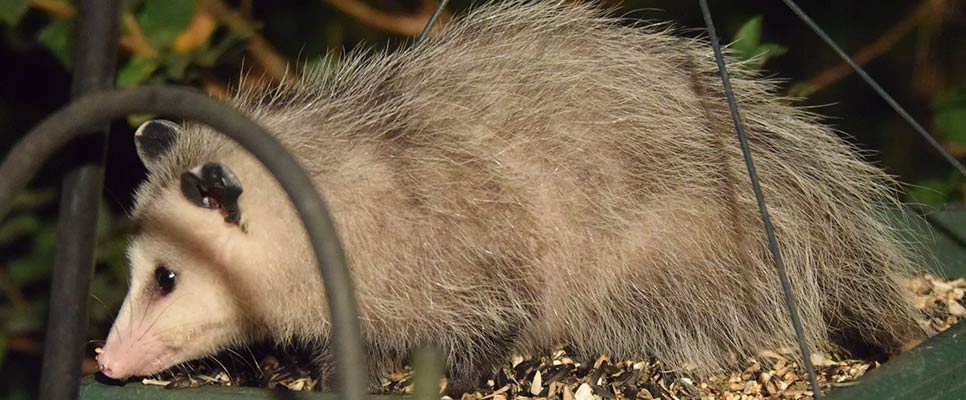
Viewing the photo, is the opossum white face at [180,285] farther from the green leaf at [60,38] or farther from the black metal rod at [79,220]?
the green leaf at [60,38]

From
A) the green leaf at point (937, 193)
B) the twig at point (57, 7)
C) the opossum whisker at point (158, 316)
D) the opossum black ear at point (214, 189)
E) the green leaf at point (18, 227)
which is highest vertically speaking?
the twig at point (57, 7)

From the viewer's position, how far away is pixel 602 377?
1.73 meters

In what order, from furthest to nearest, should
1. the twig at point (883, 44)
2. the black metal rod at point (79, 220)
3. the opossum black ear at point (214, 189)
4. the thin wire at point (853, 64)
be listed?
the twig at point (883, 44) < the opossum black ear at point (214, 189) < the thin wire at point (853, 64) < the black metal rod at point (79, 220)

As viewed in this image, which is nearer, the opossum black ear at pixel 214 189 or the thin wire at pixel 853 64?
the thin wire at pixel 853 64

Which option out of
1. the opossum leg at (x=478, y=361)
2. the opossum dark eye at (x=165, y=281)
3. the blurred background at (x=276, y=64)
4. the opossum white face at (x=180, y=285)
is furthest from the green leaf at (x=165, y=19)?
the opossum leg at (x=478, y=361)

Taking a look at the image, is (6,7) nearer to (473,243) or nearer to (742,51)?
(473,243)

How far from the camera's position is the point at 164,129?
1830 millimetres

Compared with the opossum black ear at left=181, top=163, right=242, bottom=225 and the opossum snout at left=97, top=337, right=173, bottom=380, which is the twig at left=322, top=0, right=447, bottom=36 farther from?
the opossum snout at left=97, top=337, right=173, bottom=380

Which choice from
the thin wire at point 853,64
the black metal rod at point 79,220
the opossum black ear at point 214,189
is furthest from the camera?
the opossum black ear at point 214,189

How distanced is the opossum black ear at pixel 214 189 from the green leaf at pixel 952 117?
63.8 inches

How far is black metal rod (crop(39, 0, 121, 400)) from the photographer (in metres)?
1.21

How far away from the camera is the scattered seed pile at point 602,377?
1684mm

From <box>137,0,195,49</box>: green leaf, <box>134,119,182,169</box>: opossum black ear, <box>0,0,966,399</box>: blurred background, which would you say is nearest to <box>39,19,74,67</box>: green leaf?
<box>0,0,966,399</box>: blurred background

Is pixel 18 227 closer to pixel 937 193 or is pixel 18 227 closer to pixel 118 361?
pixel 118 361
